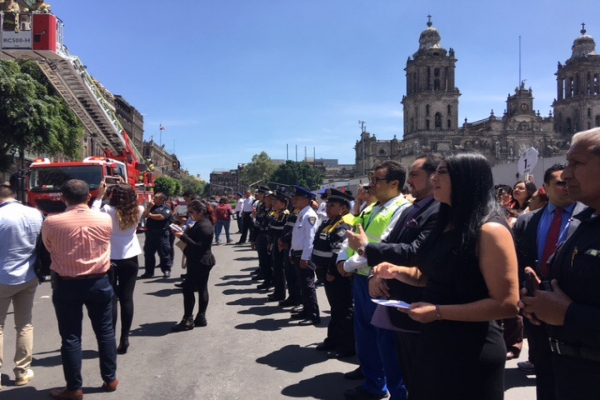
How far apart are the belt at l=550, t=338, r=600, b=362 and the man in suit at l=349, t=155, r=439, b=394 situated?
1.14 m

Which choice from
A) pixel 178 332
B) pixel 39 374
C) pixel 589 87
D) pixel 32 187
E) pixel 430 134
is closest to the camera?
pixel 39 374

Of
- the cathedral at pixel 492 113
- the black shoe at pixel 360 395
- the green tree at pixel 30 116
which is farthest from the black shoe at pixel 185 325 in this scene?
the cathedral at pixel 492 113

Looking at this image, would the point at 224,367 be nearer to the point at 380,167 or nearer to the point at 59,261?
the point at 59,261

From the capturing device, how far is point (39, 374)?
5.38 metres

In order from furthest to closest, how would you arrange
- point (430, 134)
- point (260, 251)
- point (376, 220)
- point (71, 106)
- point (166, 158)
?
1. point (166, 158)
2. point (430, 134)
3. point (71, 106)
4. point (260, 251)
5. point (376, 220)

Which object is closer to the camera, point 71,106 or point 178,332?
point 178,332

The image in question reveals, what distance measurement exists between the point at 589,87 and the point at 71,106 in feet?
312

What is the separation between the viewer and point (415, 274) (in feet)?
10.5

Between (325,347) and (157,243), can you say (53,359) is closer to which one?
(325,347)

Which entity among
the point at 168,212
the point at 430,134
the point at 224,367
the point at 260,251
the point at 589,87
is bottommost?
the point at 224,367

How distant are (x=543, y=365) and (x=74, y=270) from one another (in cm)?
416

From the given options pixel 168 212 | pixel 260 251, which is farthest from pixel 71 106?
pixel 260 251

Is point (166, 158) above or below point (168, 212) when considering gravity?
above

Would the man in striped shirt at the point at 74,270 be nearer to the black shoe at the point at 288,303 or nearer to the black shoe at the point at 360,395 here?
the black shoe at the point at 360,395
